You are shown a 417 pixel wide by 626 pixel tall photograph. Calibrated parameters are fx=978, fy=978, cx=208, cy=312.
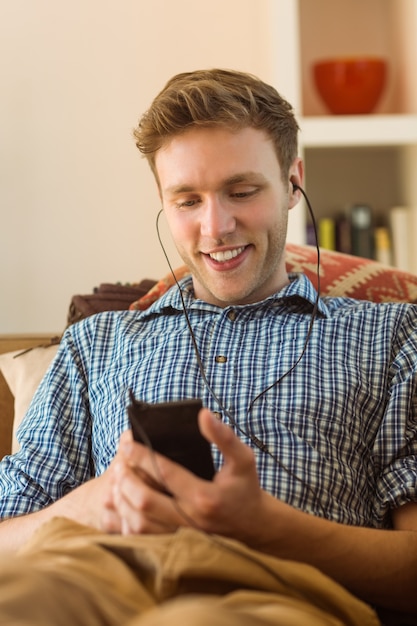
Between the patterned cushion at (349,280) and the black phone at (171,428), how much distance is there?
25.2 inches

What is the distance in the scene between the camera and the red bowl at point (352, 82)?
8.52 ft

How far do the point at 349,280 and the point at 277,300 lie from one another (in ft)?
0.82

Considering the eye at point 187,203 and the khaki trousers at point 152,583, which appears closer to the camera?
the khaki trousers at point 152,583

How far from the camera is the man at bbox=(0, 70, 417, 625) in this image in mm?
1045

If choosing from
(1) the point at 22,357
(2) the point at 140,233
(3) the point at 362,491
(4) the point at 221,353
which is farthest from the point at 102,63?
(3) the point at 362,491

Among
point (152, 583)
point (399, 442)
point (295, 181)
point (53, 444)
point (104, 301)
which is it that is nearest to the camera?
point (152, 583)

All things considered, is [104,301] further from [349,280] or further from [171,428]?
[171,428]

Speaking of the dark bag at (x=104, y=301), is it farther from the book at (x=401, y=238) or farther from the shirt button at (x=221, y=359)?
the book at (x=401, y=238)

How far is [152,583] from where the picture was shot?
996 mm

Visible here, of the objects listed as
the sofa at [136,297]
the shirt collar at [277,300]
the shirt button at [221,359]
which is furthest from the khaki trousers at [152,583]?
the sofa at [136,297]

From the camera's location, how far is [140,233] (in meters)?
2.62

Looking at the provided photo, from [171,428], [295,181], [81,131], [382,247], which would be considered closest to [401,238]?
[382,247]

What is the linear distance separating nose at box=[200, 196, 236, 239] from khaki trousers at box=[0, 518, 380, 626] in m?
0.54

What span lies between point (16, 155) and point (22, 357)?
3.24 ft
